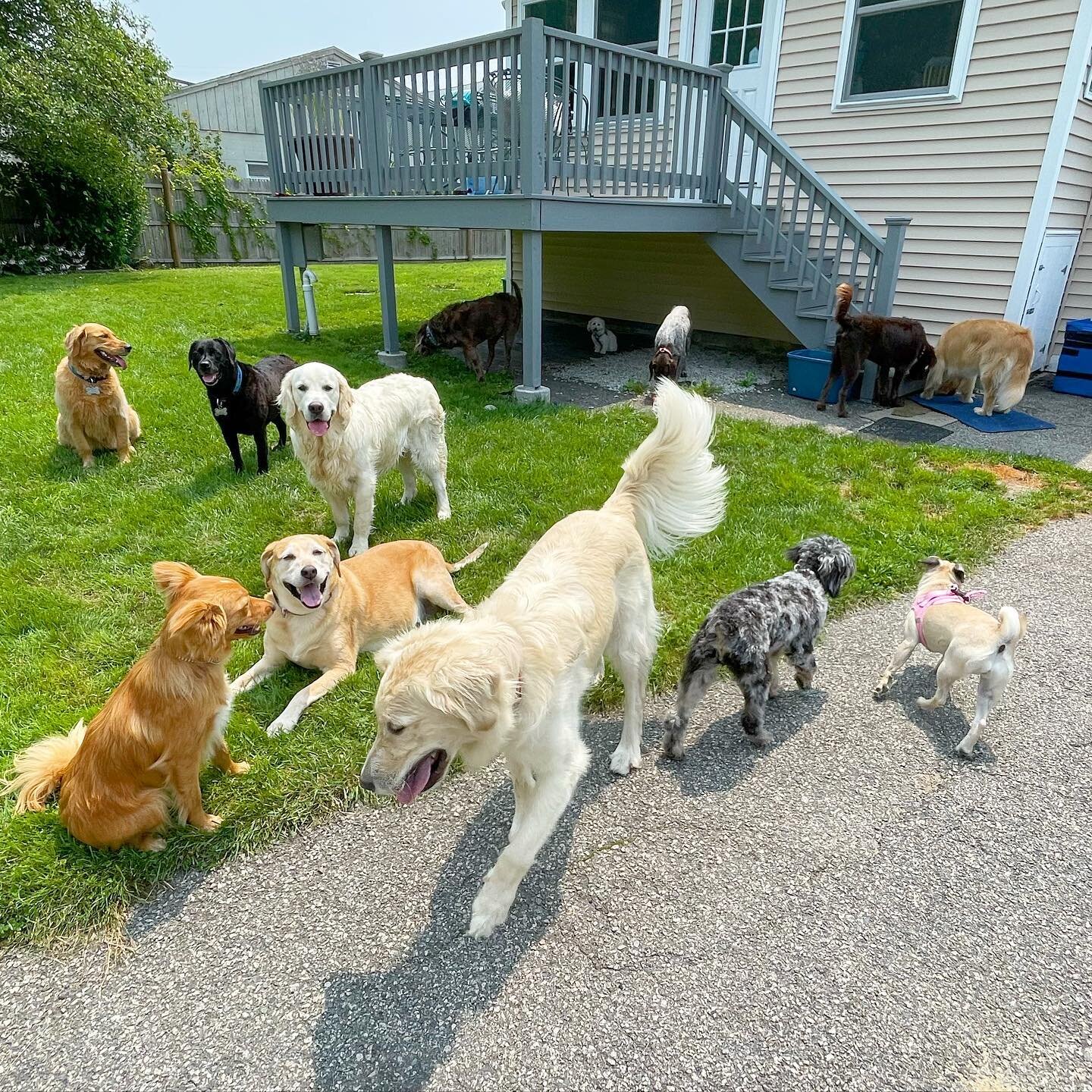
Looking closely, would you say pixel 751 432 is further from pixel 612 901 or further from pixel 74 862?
pixel 74 862

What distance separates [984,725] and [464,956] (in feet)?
7.93

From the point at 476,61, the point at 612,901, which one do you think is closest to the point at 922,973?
the point at 612,901

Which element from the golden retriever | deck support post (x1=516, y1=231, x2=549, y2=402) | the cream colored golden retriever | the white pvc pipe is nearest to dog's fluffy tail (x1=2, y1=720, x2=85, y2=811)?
the golden retriever

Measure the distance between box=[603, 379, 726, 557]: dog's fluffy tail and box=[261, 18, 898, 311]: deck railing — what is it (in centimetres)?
512

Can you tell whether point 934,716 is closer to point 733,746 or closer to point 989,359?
point 733,746

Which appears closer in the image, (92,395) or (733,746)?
(733,746)

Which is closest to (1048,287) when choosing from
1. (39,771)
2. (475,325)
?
(475,325)

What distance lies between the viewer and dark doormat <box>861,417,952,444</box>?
6949 millimetres

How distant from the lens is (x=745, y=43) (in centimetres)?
944

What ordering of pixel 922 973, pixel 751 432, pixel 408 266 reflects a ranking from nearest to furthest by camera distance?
pixel 922 973 → pixel 751 432 → pixel 408 266

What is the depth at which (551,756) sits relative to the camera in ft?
7.04

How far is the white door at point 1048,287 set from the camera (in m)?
8.17

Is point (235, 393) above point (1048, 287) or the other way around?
the other way around

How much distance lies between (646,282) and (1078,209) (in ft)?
19.3
